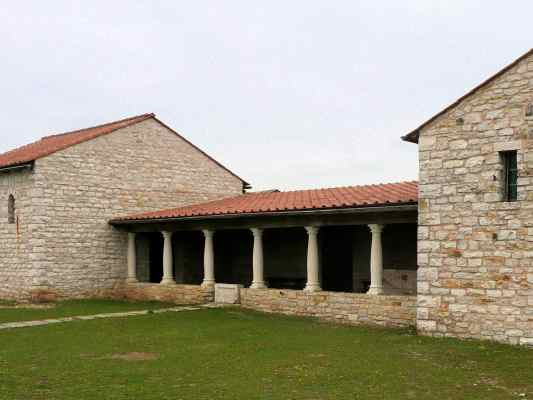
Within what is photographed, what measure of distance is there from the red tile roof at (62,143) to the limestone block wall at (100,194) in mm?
194

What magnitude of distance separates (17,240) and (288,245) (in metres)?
9.39

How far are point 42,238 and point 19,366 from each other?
1127 cm

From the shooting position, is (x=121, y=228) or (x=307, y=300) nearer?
(x=307, y=300)

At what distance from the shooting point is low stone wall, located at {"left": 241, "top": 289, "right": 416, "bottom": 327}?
1465cm

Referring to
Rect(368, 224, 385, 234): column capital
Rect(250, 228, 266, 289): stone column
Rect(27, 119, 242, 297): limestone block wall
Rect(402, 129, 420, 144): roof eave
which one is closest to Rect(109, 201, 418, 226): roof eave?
Rect(368, 224, 385, 234): column capital

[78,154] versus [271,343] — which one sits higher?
[78,154]

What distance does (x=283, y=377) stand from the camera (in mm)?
9234

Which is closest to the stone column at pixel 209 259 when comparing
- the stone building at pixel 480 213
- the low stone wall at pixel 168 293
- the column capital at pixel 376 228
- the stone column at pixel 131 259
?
the low stone wall at pixel 168 293

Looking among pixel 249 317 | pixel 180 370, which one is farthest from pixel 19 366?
pixel 249 317

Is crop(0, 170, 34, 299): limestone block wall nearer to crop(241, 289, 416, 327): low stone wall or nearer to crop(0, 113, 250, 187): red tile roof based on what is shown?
crop(0, 113, 250, 187): red tile roof

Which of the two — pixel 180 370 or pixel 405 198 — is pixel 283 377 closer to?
pixel 180 370

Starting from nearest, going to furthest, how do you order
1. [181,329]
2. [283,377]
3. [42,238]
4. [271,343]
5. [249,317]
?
[283,377] < [271,343] < [181,329] < [249,317] < [42,238]

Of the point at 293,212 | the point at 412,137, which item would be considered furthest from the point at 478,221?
the point at 293,212

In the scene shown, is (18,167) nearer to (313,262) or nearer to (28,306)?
(28,306)
